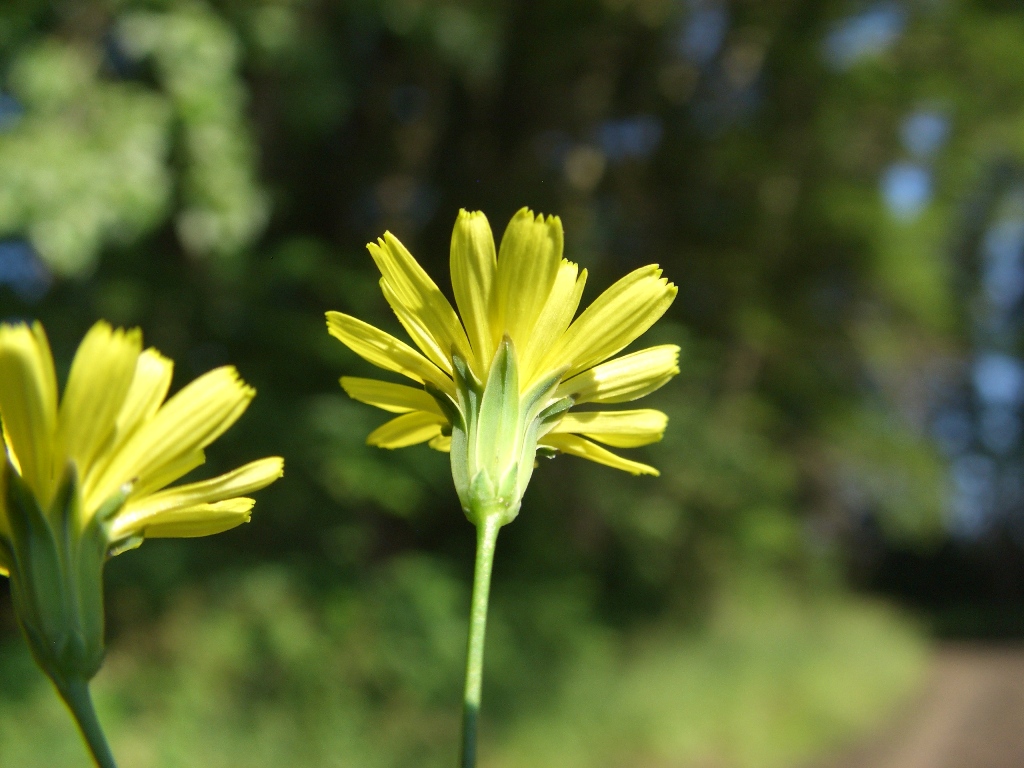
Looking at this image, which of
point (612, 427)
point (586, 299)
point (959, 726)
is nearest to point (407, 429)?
point (612, 427)

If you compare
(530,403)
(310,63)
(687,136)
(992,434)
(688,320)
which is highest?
(992,434)

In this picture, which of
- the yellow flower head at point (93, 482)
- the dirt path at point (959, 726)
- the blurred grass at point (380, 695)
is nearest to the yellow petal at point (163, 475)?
the yellow flower head at point (93, 482)

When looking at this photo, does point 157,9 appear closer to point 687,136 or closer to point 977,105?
point 687,136

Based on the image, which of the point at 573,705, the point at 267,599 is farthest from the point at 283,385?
the point at 573,705

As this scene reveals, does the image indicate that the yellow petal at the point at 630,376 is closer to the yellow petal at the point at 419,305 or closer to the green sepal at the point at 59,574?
the yellow petal at the point at 419,305

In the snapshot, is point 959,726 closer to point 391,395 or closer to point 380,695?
point 380,695
